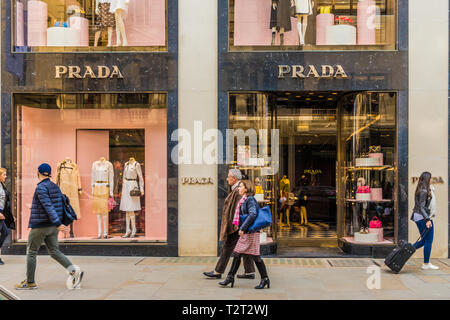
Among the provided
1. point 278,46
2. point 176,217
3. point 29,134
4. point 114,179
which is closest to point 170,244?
point 176,217

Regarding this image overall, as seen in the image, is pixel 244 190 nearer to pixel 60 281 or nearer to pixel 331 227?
pixel 60 281

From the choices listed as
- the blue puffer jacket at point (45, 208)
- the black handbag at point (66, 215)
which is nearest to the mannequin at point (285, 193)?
the black handbag at point (66, 215)

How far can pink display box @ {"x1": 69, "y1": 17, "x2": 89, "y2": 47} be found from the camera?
10039mm

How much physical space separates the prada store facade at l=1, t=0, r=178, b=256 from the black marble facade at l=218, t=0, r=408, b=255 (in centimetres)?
107

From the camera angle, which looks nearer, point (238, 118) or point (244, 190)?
point (244, 190)

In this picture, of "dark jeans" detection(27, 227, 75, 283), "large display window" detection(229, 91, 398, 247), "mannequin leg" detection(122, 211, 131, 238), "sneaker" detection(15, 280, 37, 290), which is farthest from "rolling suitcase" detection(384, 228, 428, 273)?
"sneaker" detection(15, 280, 37, 290)

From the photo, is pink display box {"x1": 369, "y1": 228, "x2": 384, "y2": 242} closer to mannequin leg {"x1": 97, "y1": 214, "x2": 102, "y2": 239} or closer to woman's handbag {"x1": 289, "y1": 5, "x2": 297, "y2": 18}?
woman's handbag {"x1": 289, "y1": 5, "x2": 297, "y2": 18}

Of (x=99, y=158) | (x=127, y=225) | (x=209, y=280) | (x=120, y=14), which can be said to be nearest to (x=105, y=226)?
(x=127, y=225)

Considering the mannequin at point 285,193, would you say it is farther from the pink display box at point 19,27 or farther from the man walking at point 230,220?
the pink display box at point 19,27

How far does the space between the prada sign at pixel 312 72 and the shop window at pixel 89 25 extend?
2649 mm

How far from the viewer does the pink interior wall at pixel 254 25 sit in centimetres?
984

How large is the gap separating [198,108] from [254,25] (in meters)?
2.27

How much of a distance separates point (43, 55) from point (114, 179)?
3.10m

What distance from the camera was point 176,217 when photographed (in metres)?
9.59
